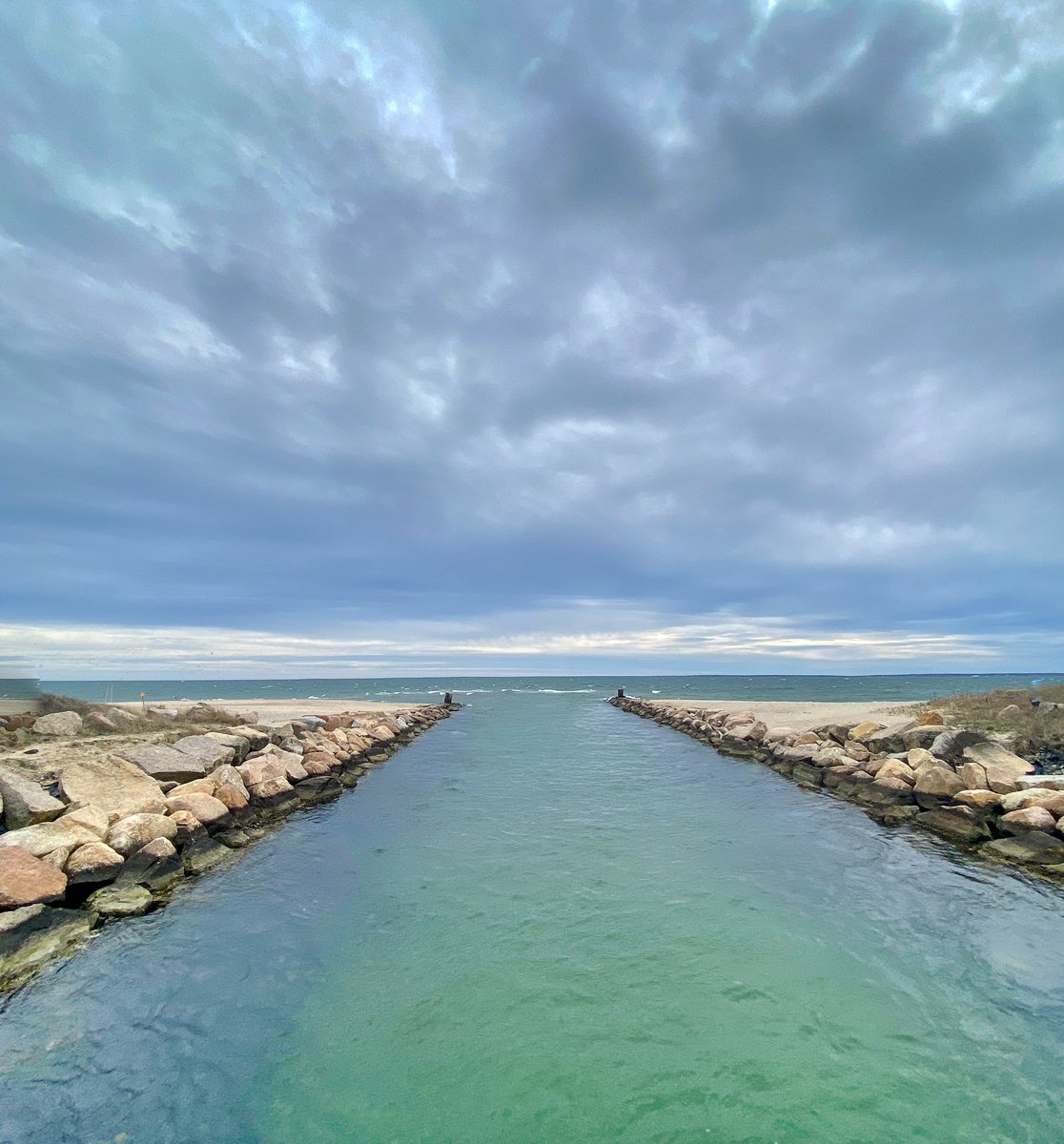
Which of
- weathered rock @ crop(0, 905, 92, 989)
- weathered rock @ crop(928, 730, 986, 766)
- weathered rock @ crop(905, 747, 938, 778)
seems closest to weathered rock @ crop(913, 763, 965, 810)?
weathered rock @ crop(905, 747, 938, 778)

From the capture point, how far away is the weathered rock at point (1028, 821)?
32.0 ft

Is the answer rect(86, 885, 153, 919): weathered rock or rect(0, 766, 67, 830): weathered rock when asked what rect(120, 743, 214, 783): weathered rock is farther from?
rect(86, 885, 153, 919): weathered rock

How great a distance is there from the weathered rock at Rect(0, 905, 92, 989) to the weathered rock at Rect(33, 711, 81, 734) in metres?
10.0

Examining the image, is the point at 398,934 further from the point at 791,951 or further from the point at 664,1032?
the point at 791,951

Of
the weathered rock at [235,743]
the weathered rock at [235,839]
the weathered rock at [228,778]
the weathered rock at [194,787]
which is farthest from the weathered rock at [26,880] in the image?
the weathered rock at [235,743]

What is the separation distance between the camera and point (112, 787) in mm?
10211

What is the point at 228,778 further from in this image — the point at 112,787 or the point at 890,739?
the point at 890,739

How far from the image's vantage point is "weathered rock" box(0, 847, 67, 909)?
6754 millimetres

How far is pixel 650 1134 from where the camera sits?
4008mm

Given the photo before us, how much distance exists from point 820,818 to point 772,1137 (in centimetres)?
989

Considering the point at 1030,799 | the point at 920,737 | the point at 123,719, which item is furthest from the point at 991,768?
the point at 123,719

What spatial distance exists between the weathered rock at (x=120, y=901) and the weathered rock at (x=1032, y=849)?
42.0 feet

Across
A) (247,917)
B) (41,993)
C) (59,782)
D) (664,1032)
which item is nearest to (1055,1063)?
(664,1032)

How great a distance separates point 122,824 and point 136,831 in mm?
238
